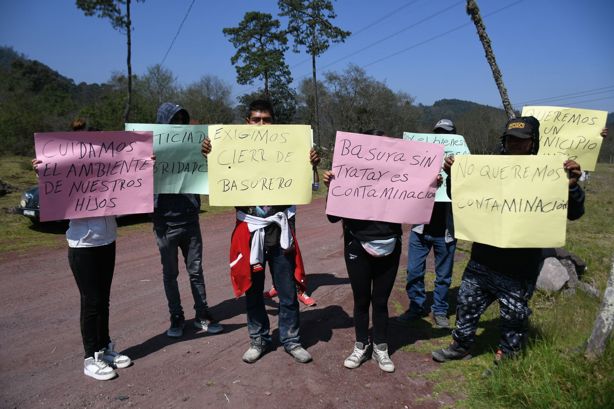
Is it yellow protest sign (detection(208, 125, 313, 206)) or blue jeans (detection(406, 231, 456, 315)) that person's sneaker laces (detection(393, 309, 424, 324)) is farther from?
yellow protest sign (detection(208, 125, 313, 206))

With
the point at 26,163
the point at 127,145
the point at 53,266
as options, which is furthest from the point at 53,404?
the point at 26,163

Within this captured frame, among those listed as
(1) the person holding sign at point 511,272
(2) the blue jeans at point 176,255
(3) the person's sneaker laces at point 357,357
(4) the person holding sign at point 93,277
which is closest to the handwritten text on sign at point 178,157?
(2) the blue jeans at point 176,255

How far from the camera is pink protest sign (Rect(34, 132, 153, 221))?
3295 mm

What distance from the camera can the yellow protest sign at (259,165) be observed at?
355cm

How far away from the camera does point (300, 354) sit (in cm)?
366

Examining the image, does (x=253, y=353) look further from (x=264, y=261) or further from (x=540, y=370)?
(x=540, y=370)

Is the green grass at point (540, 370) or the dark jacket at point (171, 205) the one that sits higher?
the dark jacket at point (171, 205)

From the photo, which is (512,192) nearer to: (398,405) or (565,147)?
(565,147)

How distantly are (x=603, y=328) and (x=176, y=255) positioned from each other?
3644mm

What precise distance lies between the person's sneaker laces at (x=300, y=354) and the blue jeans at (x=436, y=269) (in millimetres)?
1595

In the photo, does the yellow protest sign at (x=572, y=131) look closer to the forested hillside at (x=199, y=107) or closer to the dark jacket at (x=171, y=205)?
the dark jacket at (x=171, y=205)

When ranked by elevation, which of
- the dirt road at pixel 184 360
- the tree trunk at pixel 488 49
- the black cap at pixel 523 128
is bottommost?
the dirt road at pixel 184 360

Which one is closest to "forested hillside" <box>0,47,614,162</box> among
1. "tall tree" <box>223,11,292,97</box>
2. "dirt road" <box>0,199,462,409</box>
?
"tall tree" <box>223,11,292,97</box>

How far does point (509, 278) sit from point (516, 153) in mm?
976
